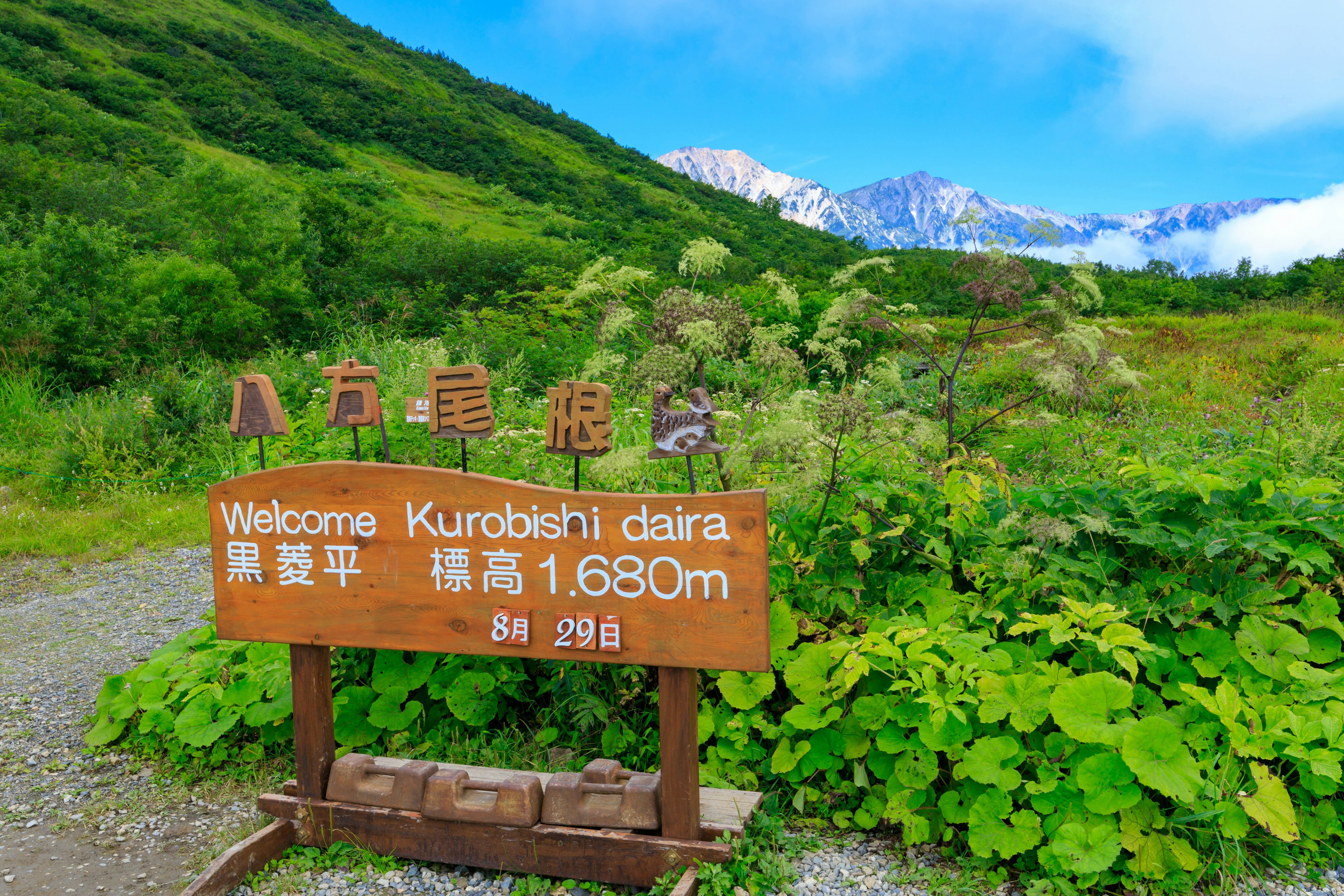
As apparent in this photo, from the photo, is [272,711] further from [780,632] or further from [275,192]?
[275,192]

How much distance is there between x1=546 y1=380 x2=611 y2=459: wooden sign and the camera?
2.26 m

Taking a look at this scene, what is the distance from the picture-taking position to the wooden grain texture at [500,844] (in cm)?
218

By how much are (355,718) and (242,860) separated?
648 millimetres

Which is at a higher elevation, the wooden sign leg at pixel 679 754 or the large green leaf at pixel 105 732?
the wooden sign leg at pixel 679 754

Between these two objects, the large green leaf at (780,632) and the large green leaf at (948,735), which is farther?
the large green leaf at (780,632)

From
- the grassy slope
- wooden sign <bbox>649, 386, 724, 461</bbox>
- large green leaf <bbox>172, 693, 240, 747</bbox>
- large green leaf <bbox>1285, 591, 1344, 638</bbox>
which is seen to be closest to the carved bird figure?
wooden sign <bbox>649, 386, 724, 461</bbox>

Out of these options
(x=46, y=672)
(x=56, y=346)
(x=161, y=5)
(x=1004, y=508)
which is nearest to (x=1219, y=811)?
(x=1004, y=508)

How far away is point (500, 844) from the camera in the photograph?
2.30 m

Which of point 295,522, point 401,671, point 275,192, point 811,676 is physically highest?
point 275,192

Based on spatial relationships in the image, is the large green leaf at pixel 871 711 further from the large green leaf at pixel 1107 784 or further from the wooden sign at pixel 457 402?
the wooden sign at pixel 457 402

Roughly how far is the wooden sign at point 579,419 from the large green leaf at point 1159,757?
1.65 m

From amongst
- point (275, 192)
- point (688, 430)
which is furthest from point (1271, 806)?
point (275, 192)

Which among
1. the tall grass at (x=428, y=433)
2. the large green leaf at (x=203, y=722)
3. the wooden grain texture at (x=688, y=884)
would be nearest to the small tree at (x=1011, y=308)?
the tall grass at (x=428, y=433)

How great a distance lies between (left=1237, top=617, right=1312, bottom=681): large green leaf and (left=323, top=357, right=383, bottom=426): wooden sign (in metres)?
2.82
